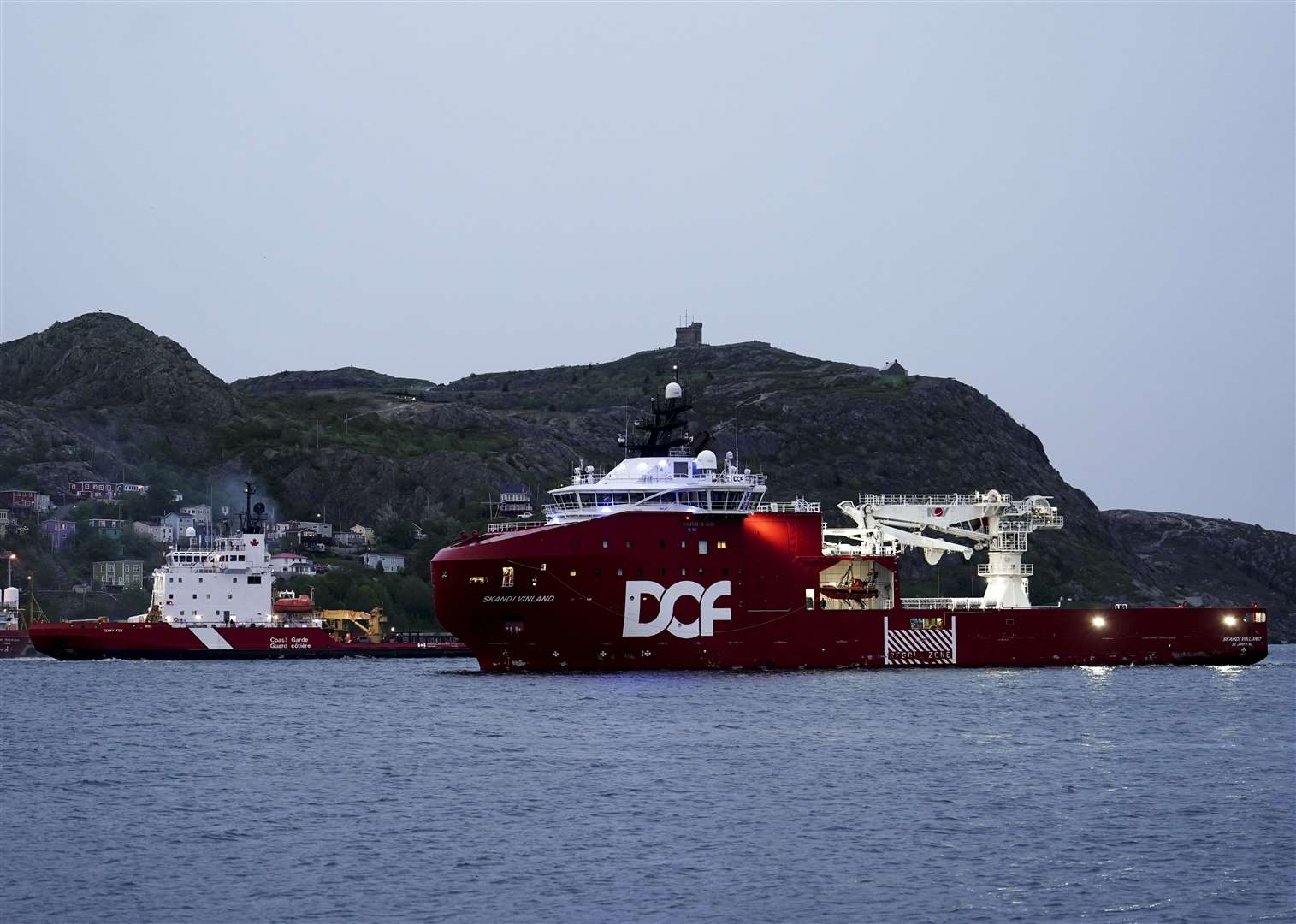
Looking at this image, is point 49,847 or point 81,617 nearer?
point 49,847

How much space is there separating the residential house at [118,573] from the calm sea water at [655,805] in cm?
6357

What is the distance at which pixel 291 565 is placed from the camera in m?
113

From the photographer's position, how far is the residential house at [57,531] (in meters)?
124

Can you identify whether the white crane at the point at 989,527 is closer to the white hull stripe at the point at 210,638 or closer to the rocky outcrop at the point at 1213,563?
the white hull stripe at the point at 210,638

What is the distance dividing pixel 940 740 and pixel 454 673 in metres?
26.9

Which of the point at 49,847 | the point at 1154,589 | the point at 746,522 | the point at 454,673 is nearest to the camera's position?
the point at 49,847

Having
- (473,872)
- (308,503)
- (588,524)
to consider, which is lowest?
(473,872)

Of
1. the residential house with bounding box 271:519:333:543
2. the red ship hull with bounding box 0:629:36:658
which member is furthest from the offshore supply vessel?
the residential house with bounding box 271:519:333:543

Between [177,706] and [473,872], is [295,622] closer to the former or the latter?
[177,706]

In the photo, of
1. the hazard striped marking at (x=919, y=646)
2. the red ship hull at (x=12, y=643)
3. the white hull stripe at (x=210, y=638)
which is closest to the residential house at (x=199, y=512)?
the red ship hull at (x=12, y=643)

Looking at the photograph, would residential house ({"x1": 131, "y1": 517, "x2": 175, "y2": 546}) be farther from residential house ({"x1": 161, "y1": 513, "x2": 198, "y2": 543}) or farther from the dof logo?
the dof logo

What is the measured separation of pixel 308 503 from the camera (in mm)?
146875

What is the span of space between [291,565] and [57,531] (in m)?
23.8

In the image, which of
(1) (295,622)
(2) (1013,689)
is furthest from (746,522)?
(1) (295,622)
